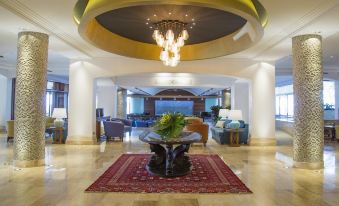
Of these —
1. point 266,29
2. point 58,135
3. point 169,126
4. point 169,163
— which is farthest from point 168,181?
point 58,135

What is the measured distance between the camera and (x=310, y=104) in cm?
685

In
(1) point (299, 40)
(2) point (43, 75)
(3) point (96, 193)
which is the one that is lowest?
(3) point (96, 193)

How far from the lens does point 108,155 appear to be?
27.7 feet

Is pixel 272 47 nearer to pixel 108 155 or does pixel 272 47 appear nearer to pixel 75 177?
pixel 108 155

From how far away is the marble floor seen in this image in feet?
14.2

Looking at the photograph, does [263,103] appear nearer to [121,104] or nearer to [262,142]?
[262,142]

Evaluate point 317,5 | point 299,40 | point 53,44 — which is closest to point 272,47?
point 299,40

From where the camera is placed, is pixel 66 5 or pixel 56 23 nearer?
pixel 66 5

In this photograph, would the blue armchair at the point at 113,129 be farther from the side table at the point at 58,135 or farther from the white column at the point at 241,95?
the white column at the point at 241,95

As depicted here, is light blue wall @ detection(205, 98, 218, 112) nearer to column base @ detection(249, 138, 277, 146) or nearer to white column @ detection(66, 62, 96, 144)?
column base @ detection(249, 138, 277, 146)

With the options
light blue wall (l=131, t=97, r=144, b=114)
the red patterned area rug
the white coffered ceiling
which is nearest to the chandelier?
the white coffered ceiling

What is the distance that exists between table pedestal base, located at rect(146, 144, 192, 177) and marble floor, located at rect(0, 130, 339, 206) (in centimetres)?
111

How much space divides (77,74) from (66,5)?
5855 millimetres

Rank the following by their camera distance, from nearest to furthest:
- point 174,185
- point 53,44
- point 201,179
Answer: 1. point 174,185
2. point 201,179
3. point 53,44
